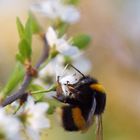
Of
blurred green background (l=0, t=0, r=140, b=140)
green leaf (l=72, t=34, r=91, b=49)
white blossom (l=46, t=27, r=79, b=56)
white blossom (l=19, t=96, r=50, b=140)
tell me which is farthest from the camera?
blurred green background (l=0, t=0, r=140, b=140)

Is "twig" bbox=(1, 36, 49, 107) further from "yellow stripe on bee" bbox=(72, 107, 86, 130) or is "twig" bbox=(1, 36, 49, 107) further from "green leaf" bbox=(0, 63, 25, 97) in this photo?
"yellow stripe on bee" bbox=(72, 107, 86, 130)

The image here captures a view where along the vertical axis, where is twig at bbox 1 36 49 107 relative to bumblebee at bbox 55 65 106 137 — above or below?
above

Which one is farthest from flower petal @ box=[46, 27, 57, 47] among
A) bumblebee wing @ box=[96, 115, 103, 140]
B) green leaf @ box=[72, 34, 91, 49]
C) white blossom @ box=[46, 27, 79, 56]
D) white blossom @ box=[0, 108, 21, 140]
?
white blossom @ box=[0, 108, 21, 140]

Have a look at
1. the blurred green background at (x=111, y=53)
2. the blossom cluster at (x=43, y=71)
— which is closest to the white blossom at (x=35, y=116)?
the blossom cluster at (x=43, y=71)

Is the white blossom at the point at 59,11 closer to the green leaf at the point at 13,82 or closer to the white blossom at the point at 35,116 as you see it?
the green leaf at the point at 13,82

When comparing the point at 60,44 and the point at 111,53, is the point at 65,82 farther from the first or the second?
the point at 111,53

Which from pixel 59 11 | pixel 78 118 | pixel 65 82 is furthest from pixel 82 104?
pixel 59 11

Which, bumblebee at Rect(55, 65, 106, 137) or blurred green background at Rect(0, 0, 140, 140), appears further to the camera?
blurred green background at Rect(0, 0, 140, 140)
